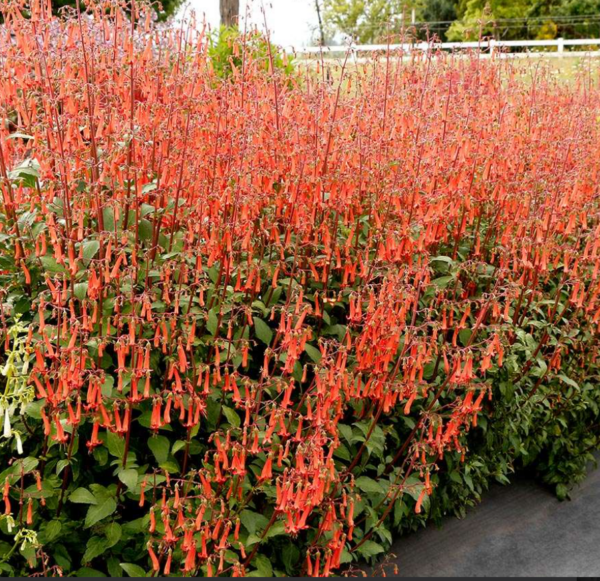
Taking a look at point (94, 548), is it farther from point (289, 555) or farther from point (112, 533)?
point (289, 555)

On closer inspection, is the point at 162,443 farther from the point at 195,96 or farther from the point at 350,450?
the point at 195,96

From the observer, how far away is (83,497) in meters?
2.96

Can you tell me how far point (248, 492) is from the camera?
3.18m

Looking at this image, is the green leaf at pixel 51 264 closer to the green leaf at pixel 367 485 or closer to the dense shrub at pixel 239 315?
the dense shrub at pixel 239 315

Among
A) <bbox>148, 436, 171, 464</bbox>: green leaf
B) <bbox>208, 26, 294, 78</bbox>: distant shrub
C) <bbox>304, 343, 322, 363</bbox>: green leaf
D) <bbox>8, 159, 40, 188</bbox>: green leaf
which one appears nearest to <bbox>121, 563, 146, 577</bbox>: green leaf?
<bbox>148, 436, 171, 464</bbox>: green leaf

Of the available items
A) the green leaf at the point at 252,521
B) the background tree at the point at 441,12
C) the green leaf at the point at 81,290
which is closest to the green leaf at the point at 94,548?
the green leaf at the point at 252,521

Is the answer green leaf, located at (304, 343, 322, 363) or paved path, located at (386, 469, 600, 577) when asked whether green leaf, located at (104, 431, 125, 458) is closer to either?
green leaf, located at (304, 343, 322, 363)

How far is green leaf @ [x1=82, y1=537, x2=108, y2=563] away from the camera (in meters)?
3.05

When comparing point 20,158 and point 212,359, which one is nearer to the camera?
point 212,359

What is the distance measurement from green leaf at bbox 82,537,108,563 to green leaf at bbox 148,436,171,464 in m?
0.42

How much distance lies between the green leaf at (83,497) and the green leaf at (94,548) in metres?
0.22

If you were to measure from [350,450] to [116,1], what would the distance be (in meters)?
2.38

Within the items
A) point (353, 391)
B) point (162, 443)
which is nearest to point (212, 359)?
point (162, 443)

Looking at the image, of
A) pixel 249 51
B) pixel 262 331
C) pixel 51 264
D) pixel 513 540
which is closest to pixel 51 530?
pixel 51 264
